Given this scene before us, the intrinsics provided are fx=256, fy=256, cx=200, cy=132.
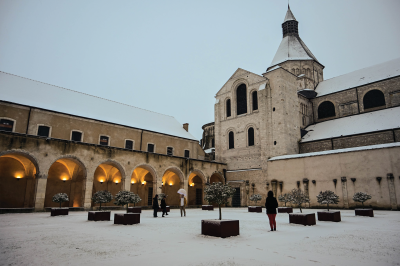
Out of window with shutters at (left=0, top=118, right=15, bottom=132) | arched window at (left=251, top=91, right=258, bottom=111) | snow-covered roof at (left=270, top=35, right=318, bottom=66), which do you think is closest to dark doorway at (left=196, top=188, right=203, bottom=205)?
arched window at (left=251, top=91, right=258, bottom=111)

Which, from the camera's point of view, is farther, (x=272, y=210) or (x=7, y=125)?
(x=7, y=125)

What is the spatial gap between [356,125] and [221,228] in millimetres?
27708

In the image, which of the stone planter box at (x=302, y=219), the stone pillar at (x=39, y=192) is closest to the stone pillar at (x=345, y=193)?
the stone planter box at (x=302, y=219)

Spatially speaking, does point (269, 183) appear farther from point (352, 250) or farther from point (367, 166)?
point (352, 250)

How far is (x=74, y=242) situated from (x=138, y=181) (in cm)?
2296

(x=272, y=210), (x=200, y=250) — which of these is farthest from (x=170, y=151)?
(x=200, y=250)

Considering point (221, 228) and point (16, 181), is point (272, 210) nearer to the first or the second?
point (221, 228)

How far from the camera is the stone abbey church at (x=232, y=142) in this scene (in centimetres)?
2120

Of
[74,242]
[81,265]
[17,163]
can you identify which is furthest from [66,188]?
[81,265]

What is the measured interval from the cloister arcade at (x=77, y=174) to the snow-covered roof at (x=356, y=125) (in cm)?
1423

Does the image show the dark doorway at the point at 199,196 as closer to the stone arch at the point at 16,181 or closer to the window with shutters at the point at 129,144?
the window with shutters at the point at 129,144

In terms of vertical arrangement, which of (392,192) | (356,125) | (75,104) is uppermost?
(75,104)

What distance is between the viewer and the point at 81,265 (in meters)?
4.66

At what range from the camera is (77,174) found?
964 inches
